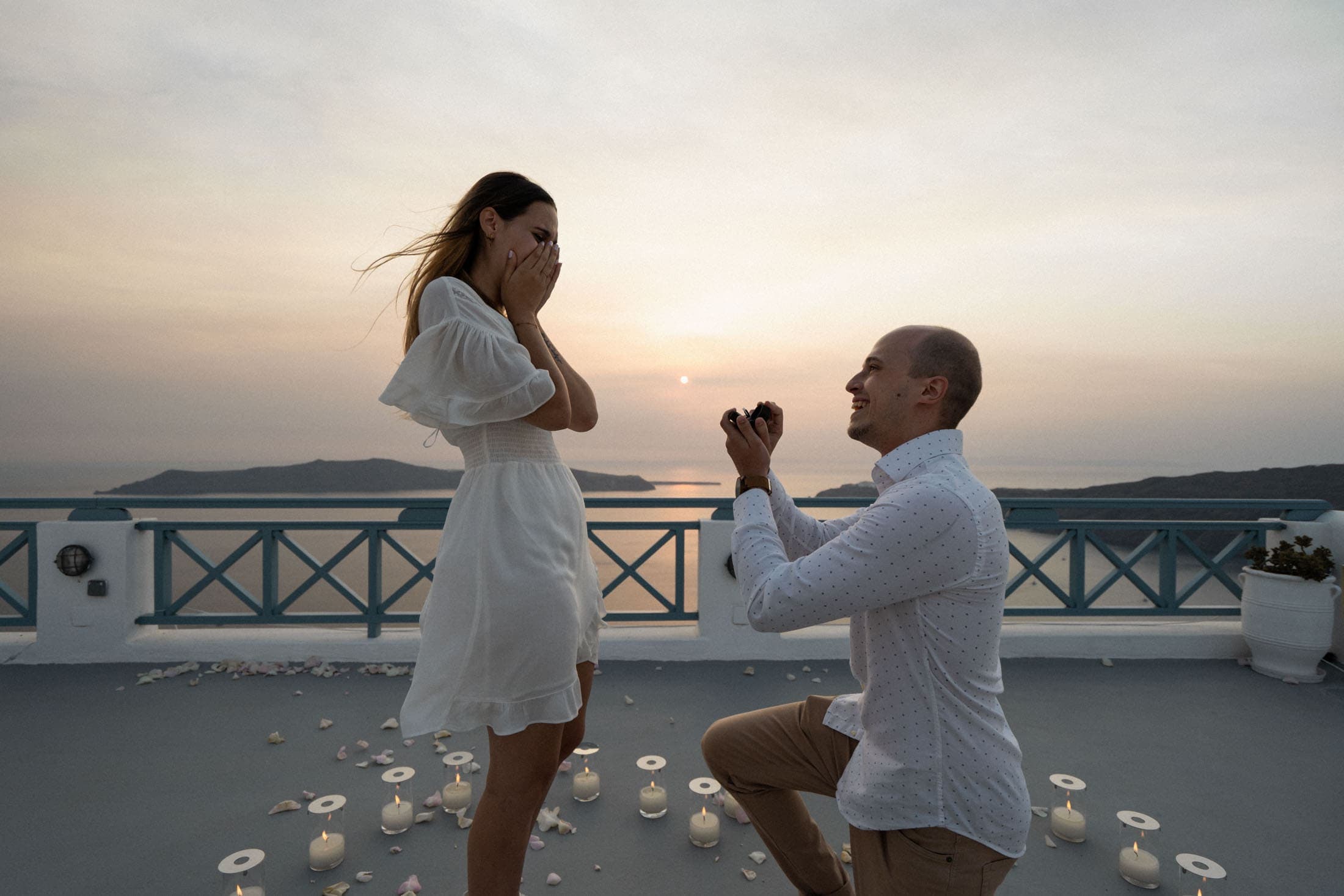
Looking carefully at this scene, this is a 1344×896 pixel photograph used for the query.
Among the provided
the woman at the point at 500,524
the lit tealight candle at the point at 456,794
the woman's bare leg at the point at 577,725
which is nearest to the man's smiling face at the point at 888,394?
the woman at the point at 500,524

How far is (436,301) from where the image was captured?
4.97 ft

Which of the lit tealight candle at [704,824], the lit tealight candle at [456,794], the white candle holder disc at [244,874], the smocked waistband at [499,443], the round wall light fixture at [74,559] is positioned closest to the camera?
the smocked waistband at [499,443]

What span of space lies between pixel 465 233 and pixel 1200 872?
3.10 meters

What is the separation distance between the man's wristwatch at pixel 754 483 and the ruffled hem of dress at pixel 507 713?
0.69 metres

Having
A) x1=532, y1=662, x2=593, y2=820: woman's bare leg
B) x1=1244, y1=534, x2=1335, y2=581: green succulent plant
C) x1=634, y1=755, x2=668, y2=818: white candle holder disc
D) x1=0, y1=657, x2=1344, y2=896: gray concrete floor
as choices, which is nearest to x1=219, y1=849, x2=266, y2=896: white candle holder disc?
x1=0, y1=657, x2=1344, y2=896: gray concrete floor

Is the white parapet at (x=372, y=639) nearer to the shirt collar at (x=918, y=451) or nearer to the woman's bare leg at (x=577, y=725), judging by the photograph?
the woman's bare leg at (x=577, y=725)

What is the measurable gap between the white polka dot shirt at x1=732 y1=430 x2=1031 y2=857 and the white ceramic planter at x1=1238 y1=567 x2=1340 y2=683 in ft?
15.6

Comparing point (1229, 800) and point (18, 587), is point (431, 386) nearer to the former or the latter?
point (1229, 800)

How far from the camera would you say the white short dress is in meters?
1.49

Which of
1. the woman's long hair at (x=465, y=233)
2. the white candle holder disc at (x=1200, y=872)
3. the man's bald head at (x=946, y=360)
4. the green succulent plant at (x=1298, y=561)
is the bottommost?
the white candle holder disc at (x=1200, y=872)

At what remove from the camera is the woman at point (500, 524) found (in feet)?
4.93

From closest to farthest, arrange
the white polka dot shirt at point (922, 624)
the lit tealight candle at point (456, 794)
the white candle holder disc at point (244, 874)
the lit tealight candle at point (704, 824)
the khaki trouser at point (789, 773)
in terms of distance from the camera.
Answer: the white polka dot shirt at point (922, 624), the khaki trouser at point (789, 773), the white candle holder disc at point (244, 874), the lit tealight candle at point (704, 824), the lit tealight candle at point (456, 794)

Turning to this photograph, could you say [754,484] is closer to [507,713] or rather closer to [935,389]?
[935,389]

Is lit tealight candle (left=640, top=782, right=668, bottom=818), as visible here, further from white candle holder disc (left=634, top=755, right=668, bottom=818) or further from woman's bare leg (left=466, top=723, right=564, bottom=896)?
woman's bare leg (left=466, top=723, right=564, bottom=896)
